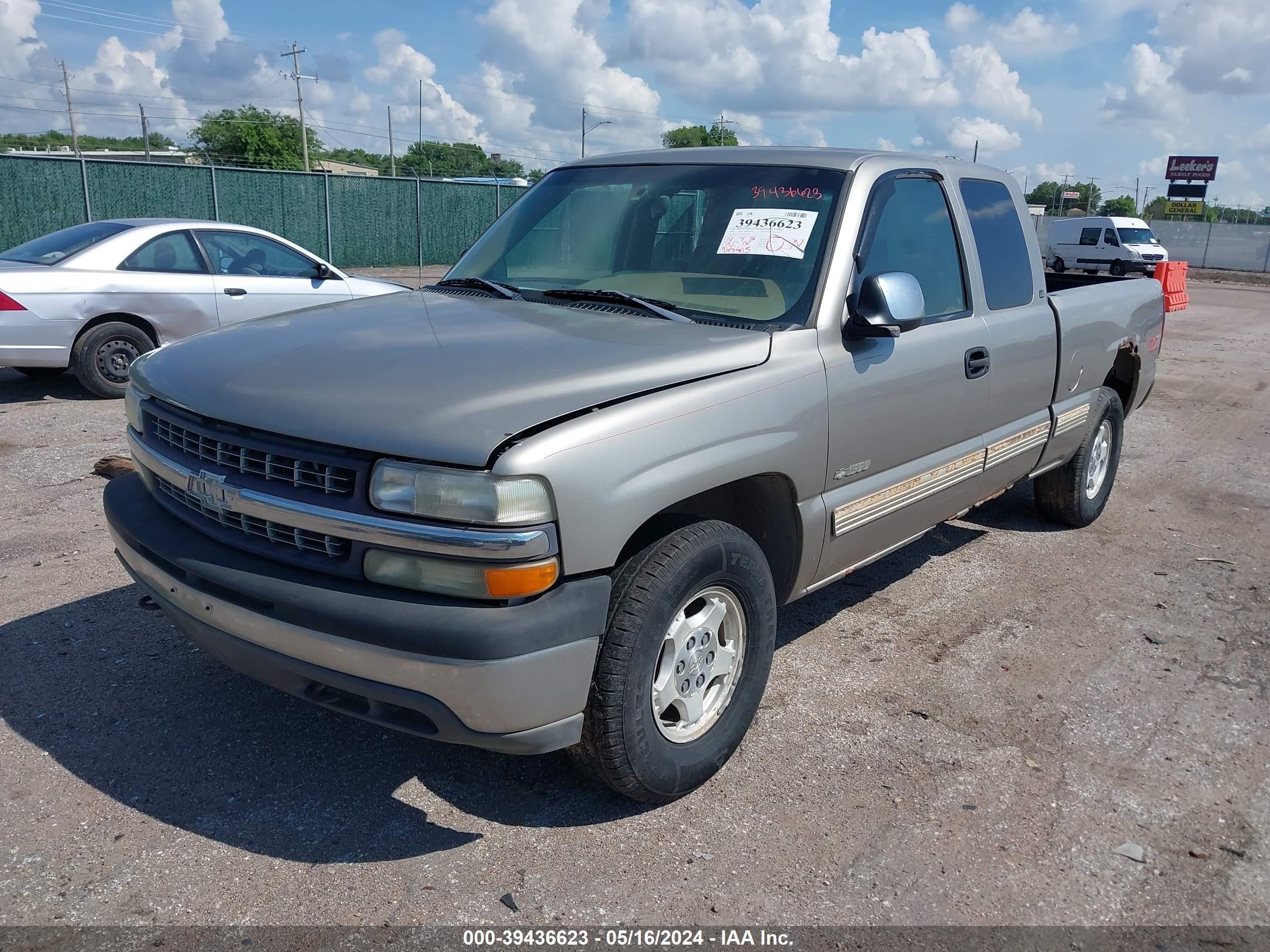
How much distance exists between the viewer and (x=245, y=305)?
30.4ft

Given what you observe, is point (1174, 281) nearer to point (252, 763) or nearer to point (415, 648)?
point (252, 763)

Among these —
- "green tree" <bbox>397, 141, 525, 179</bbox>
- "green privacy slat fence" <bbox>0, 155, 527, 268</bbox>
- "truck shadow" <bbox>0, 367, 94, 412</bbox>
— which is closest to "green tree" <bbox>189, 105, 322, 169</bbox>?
"green tree" <bbox>397, 141, 525, 179</bbox>

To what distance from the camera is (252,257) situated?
948 cm

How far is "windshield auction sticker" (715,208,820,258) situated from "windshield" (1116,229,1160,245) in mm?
34628

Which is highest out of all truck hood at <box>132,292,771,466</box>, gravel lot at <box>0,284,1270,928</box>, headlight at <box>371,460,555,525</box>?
truck hood at <box>132,292,771,466</box>

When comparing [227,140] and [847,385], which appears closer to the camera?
[847,385]

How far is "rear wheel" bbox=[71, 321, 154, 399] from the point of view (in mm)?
8594

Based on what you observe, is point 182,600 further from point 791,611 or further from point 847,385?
point 791,611

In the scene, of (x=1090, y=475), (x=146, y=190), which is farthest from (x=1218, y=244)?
(x=1090, y=475)

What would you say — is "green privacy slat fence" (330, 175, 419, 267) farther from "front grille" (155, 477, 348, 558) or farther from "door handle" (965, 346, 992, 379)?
"front grille" (155, 477, 348, 558)

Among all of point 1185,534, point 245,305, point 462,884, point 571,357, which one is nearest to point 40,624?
point 462,884

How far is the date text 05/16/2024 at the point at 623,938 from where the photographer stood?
2.57 metres

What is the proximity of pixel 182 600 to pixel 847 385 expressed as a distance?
224 centimetres

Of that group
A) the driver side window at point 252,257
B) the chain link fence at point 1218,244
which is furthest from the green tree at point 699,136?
the driver side window at point 252,257
